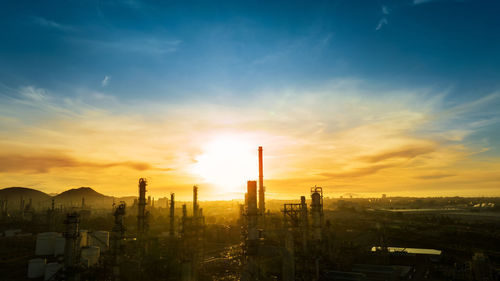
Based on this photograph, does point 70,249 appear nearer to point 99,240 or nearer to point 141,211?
point 141,211

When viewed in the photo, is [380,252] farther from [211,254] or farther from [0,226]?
[0,226]

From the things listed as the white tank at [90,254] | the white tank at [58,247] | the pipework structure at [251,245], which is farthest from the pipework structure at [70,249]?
the white tank at [58,247]

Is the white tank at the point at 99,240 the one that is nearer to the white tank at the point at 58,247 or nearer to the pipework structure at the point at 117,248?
the white tank at the point at 58,247

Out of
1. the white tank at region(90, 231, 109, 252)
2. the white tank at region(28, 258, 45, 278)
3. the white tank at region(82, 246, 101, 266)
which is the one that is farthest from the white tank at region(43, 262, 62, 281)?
the white tank at region(90, 231, 109, 252)

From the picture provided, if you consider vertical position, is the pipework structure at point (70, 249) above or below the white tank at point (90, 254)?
above

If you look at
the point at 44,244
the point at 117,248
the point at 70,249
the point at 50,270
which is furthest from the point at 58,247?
the point at 70,249

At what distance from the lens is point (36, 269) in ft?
140

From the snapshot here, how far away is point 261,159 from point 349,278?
27182mm

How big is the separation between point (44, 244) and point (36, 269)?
15.6m

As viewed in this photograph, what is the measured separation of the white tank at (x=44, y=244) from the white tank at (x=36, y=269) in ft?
49.1

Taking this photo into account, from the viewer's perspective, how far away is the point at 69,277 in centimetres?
2798

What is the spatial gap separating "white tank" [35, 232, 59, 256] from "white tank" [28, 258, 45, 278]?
14970 mm

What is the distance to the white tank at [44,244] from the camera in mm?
55844

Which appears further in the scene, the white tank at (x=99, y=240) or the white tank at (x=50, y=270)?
the white tank at (x=99, y=240)
